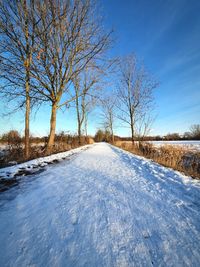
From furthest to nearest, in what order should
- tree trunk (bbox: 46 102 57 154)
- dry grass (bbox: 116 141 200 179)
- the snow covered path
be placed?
tree trunk (bbox: 46 102 57 154), dry grass (bbox: 116 141 200 179), the snow covered path

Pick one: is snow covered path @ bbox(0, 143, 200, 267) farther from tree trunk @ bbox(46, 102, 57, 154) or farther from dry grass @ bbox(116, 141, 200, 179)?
tree trunk @ bbox(46, 102, 57, 154)

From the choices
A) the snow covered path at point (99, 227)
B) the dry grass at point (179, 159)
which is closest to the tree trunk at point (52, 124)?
the dry grass at point (179, 159)

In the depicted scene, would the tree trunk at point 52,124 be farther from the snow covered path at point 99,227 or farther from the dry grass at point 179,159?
the snow covered path at point 99,227

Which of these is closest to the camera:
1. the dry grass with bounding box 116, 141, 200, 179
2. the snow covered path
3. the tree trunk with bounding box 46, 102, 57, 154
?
the snow covered path

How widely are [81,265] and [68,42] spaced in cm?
1088

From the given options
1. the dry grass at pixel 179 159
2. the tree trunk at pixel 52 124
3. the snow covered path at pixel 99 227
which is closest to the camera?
the snow covered path at pixel 99 227

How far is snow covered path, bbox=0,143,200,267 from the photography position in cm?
112

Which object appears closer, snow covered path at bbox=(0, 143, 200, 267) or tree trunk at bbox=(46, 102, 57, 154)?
snow covered path at bbox=(0, 143, 200, 267)

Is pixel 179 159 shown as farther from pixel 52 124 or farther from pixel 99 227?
pixel 52 124

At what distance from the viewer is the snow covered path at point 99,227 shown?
1.12 m

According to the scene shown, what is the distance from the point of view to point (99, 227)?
1.52 meters

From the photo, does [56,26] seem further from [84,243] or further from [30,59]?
[84,243]

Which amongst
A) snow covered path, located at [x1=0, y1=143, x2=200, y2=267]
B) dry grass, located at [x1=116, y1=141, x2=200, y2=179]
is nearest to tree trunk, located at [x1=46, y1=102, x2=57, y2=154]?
dry grass, located at [x1=116, y1=141, x2=200, y2=179]

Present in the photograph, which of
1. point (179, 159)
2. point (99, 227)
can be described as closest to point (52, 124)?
point (179, 159)
